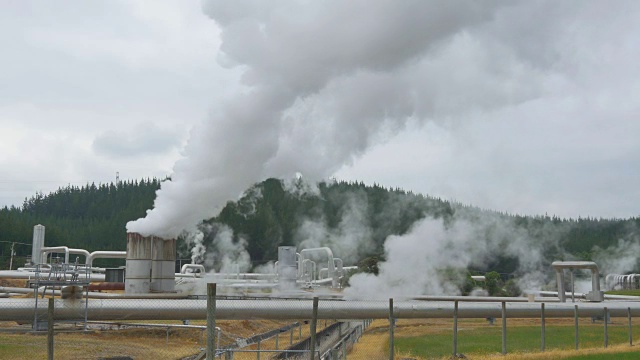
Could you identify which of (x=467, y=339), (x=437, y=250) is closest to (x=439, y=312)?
(x=467, y=339)

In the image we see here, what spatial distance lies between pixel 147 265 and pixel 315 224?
98.5 metres

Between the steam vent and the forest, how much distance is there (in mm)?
52057

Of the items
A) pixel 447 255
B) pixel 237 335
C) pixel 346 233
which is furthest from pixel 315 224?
pixel 237 335

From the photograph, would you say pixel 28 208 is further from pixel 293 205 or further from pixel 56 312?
pixel 56 312

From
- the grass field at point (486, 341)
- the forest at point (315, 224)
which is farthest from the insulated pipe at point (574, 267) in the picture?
the forest at point (315, 224)

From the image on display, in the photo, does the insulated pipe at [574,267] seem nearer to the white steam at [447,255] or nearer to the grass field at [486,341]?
the grass field at [486,341]

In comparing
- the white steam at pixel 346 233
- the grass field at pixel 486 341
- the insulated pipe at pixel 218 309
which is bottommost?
the grass field at pixel 486 341

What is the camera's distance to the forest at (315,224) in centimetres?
9850

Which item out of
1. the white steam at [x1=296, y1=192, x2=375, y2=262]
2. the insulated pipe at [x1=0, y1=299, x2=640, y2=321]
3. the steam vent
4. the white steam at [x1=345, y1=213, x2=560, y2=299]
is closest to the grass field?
the insulated pipe at [x1=0, y1=299, x2=640, y2=321]

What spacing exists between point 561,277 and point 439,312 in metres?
20.7

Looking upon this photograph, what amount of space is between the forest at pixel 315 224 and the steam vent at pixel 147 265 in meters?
52.1

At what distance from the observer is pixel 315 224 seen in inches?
5305

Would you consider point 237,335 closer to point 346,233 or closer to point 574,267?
point 574,267

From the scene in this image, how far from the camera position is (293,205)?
144000mm
